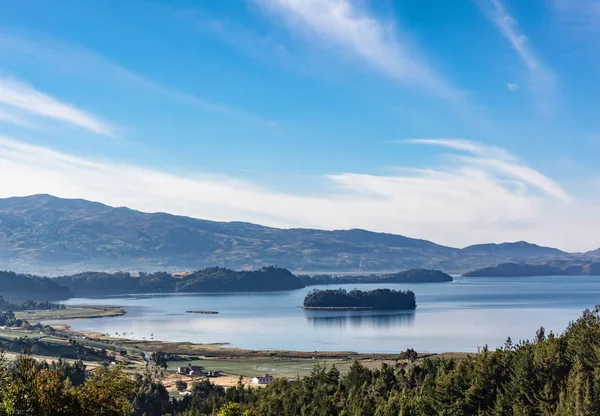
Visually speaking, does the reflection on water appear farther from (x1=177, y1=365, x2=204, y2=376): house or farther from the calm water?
(x1=177, y1=365, x2=204, y2=376): house

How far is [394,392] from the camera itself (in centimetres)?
4616

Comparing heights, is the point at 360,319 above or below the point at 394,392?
below

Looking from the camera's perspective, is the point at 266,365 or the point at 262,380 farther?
the point at 266,365

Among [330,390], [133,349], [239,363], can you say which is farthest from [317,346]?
[330,390]

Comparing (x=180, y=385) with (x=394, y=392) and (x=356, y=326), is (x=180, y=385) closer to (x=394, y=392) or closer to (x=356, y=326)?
(x=394, y=392)

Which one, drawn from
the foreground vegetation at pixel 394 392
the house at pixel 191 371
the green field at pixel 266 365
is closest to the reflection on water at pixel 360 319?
the green field at pixel 266 365

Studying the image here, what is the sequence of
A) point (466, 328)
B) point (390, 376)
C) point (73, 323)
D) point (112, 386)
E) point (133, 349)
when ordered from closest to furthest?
point (112, 386) → point (390, 376) → point (133, 349) → point (466, 328) → point (73, 323)

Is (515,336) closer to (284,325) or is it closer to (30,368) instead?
(284,325)

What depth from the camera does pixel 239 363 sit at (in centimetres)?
9519

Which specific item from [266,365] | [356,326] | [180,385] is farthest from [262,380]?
[356,326]

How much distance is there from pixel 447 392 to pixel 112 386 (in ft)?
82.5

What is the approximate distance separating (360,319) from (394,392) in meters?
129

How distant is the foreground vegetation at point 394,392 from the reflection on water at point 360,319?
98353mm

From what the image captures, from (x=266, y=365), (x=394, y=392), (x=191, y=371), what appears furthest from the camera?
(x=266, y=365)
